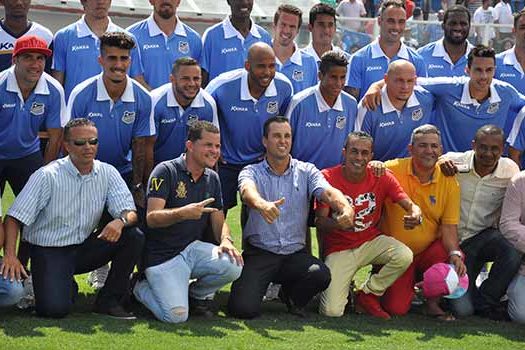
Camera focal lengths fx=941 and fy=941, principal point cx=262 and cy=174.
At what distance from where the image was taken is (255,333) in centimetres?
722

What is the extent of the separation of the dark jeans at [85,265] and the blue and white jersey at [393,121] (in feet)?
8.32

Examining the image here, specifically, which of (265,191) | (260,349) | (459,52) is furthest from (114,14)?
(260,349)

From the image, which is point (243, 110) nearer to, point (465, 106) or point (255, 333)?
point (465, 106)

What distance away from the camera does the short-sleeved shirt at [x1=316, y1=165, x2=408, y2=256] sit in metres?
8.16

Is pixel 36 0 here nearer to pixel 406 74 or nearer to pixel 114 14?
pixel 114 14

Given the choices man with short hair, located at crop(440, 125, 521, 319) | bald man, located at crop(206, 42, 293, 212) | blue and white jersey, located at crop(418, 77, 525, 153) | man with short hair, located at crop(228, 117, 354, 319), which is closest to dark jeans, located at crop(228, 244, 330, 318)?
man with short hair, located at crop(228, 117, 354, 319)

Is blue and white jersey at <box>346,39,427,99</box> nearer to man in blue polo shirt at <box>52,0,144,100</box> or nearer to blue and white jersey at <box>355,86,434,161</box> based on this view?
blue and white jersey at <box>355,86,434,161</box>

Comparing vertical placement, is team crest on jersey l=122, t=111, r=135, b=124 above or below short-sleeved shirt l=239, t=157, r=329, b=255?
above

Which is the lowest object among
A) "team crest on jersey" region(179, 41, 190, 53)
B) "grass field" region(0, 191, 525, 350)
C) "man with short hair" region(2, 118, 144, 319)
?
A: "grass field" region(0, 191, 525, 350)

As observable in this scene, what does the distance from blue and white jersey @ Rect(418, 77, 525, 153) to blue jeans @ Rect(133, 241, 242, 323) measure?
2.84 m

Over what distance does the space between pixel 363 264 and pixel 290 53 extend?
103 inches

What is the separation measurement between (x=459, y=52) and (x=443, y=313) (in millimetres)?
3042

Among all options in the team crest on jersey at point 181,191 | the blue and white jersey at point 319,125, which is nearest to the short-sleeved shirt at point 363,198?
the blue and white jersey at point 319,125

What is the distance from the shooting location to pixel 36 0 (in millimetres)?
20172
